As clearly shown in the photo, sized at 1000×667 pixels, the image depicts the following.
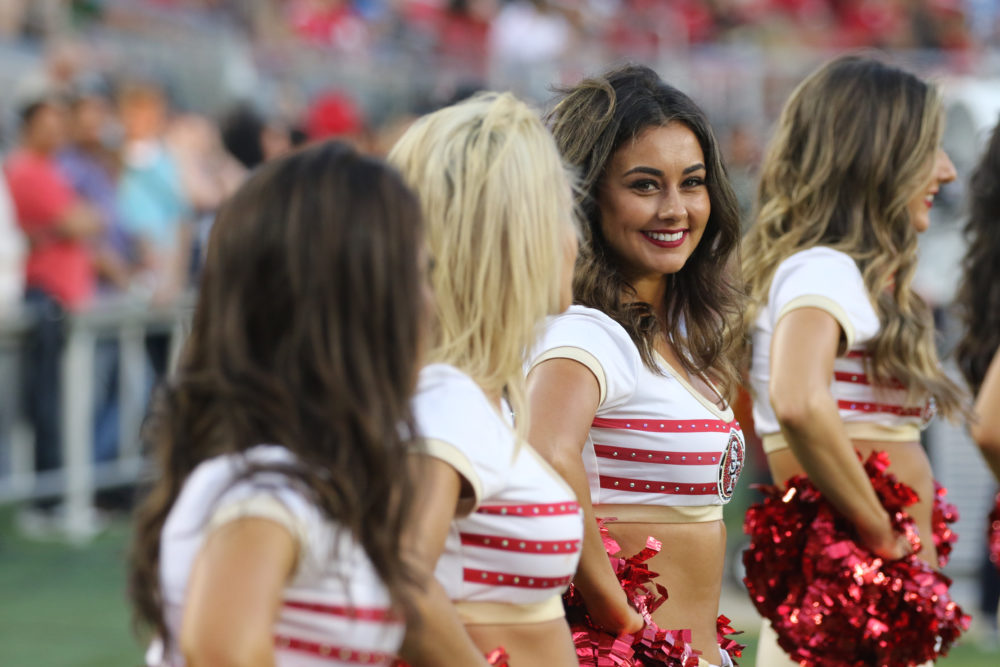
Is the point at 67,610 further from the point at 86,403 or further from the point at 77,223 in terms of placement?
the point at 77,223

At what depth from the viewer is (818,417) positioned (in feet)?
10.1

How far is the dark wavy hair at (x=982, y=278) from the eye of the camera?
3682 mm

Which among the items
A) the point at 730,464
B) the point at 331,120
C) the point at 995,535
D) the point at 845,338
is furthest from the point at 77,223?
the point at 730,464

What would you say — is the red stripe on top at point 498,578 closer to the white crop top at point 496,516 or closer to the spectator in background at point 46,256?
the white crop top at point 496,516

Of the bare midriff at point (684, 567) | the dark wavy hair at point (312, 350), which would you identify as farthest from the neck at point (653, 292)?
the dark wavy hair at point (312, 350)

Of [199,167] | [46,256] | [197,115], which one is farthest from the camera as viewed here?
[197,115]

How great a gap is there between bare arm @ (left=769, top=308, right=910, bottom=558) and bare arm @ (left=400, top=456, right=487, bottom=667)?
127cm

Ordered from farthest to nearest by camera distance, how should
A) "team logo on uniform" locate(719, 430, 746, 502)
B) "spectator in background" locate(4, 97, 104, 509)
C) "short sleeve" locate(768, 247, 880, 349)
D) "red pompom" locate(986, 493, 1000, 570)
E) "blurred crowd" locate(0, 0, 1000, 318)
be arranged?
"blurred crowd" locate(0, 0, 1000, 318) → "spectator in background" locate(4, 97, 104, 509) → "red pompom" locate(986, 493, 1000, 570) → "short sleeve" locate(768, 247, 880, 349) → "team logo on uniform" locate(719, 430, 746, 502)

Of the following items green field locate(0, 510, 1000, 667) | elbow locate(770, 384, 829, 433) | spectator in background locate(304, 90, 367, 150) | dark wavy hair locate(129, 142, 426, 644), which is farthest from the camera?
spectator in background locate(304, 90, 367, 150)

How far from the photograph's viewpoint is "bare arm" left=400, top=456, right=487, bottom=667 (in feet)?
6.31

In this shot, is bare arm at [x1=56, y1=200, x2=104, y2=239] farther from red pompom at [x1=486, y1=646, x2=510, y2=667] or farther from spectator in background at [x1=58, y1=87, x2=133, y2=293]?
red pompom at [x1=486, y1=646, x2=510, y2=667]

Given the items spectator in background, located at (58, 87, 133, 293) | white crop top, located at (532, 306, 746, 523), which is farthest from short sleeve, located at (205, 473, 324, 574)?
spectator in background, located at (58, 87, 133, 293)

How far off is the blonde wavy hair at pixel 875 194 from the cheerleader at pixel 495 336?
134 cm

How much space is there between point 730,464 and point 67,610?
13.8ft
